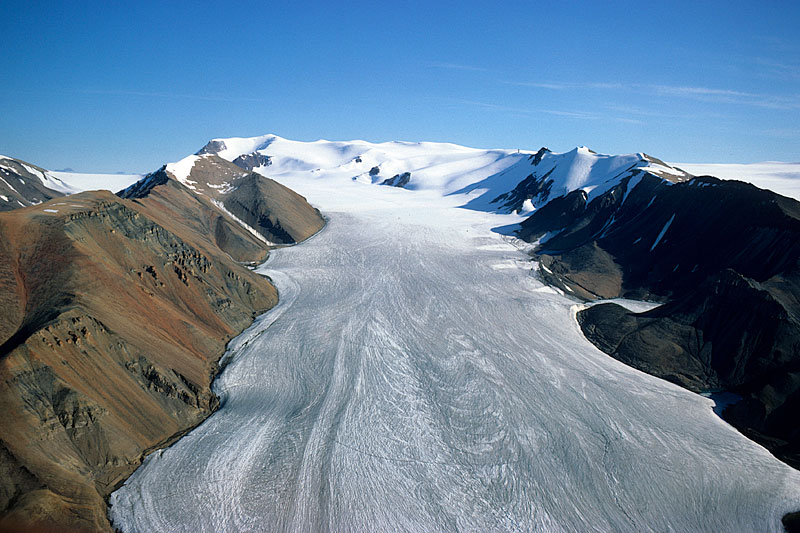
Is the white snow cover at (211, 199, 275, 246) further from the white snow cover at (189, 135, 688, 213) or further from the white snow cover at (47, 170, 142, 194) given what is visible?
the white snow cover at (47, 170, 142, 194)

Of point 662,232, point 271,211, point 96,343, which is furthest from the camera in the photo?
point 271,211

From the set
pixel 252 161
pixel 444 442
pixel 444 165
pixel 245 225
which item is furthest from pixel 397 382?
pixel 252 161

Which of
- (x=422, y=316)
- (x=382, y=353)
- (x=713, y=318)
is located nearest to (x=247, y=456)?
(x=382, y=353)

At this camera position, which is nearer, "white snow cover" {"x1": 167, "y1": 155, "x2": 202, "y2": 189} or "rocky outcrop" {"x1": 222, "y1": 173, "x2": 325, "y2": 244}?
"rocky outcrop" {"x1": 222, "y1": 173, "x2": 325, "y2": 244}

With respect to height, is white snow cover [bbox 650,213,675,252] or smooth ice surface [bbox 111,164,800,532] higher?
white snow cover [bbox 650,213,675,252]

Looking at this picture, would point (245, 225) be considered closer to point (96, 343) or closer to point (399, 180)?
point (96, 343)

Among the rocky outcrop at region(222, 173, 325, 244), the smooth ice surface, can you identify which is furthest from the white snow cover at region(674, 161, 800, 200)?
the rocky outcrop at region(222, 173, 325, 244)

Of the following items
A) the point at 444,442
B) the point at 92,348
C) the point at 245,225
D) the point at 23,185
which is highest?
the point at 23,185
